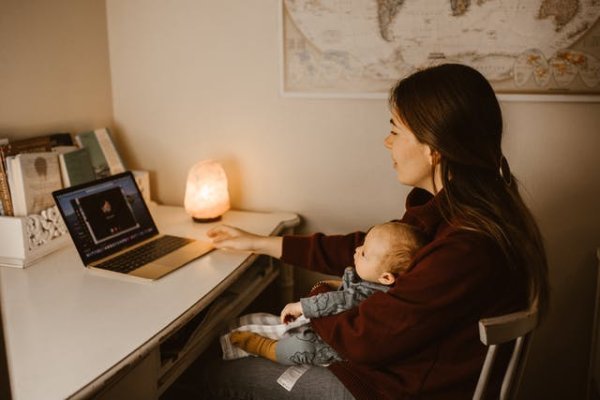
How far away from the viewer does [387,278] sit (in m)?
1.22

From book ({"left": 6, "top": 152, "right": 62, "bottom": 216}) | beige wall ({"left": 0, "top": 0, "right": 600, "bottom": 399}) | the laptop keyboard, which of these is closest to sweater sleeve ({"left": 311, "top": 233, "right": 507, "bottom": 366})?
the laptop keyboard

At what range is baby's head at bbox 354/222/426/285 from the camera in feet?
3.97

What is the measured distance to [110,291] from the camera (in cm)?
131

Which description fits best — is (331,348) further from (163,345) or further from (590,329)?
(590,329)

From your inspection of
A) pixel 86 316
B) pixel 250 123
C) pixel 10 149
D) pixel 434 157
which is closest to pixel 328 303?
pixel 434 157

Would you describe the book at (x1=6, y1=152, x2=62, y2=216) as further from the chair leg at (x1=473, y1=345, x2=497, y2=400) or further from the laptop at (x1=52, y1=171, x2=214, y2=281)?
the chair leg at (x1=473, y1=345, x2=497, y2=400)

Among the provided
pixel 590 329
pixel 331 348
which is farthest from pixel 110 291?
pixel 590 329

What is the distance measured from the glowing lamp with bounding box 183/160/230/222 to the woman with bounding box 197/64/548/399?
2.50 feet

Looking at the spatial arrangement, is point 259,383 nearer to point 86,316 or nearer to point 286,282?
point 86,316

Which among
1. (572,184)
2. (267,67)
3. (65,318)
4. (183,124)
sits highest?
(267,67)

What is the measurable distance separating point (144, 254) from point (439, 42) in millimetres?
1167

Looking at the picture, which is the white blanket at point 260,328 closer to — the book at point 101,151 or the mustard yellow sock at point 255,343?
the mustard yellow sock at point 255,343

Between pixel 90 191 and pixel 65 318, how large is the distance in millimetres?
496

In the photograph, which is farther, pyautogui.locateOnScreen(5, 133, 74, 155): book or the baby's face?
pyautogui.locateOnScreen(5, 133, 74, 155): book
